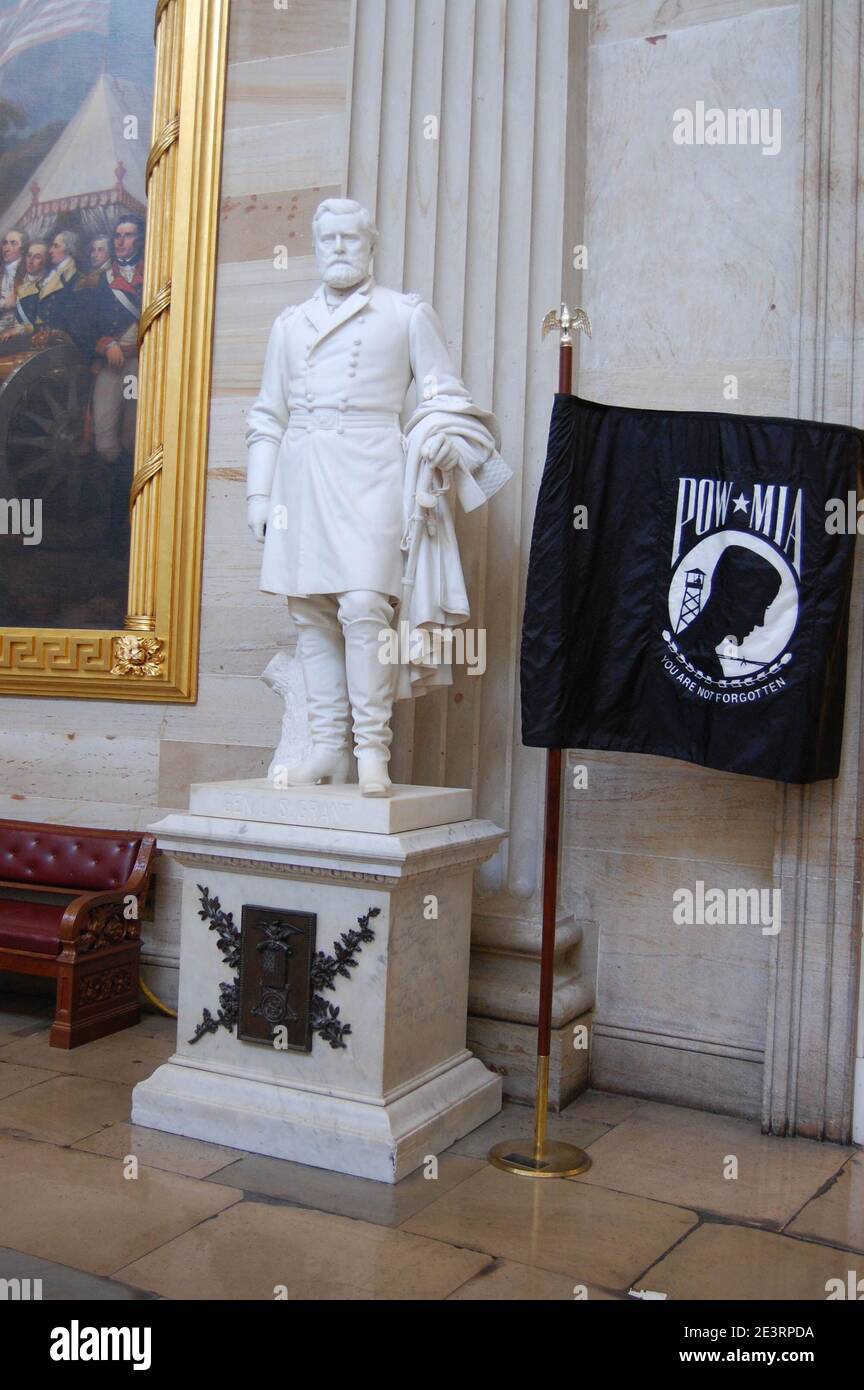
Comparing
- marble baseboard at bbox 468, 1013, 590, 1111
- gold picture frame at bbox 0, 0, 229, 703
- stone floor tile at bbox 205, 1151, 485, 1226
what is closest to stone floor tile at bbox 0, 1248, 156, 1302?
stone floor tile at bbox 205, 1151, 485, 1226

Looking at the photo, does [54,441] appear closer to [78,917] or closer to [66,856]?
[66,856]

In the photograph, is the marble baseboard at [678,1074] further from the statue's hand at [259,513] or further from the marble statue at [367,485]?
the statue's hand at [259,513]

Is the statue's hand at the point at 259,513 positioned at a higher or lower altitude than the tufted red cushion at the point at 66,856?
higher

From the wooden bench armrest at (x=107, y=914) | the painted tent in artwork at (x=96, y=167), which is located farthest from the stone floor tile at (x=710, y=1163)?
the painted tent in artwork at (x=96, y=167)

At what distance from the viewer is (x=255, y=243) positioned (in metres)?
5.64

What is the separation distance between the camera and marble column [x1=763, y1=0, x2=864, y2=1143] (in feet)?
13.9

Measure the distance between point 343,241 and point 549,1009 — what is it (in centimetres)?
266

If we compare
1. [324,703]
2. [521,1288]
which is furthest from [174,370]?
[521,1288]

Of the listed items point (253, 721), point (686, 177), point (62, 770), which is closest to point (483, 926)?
point (253, 721)

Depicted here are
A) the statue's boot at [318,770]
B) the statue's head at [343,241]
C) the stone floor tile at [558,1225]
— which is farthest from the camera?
the statue's boot at [318,770]

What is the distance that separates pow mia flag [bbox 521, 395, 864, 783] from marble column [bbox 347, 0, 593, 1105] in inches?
25.8

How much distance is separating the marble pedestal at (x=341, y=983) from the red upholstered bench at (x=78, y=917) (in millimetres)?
1028

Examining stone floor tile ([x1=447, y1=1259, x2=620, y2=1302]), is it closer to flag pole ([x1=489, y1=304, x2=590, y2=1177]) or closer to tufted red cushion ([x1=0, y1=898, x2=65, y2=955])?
flag pole ([x1=489, y1=304, x2=590, y2=1177])

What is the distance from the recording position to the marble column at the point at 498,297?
15.7 feet
